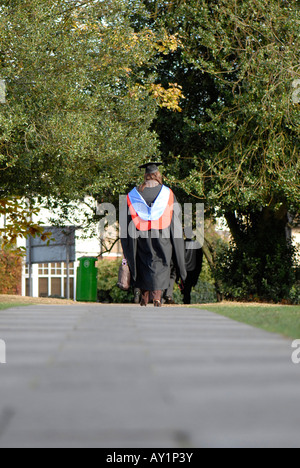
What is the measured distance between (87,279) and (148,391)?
736 inches

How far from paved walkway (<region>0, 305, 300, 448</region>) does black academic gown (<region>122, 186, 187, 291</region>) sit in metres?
6.27

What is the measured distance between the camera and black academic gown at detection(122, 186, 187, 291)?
11195 millimetres

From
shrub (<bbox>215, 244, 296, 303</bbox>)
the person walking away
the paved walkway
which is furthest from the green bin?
the paved walkway

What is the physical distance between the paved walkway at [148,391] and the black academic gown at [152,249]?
6.27 m

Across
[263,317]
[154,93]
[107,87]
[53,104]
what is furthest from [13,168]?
[263,317]

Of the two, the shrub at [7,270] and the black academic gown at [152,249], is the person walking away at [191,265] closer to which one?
the black academic gown at [152,249]

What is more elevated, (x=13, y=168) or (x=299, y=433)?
(x=13, y=168)

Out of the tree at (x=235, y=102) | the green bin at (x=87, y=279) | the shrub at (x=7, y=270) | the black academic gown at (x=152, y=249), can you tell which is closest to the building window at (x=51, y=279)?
the shrub at (x=7, y=270)

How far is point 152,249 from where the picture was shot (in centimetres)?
1124

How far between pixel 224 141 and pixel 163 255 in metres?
5.88

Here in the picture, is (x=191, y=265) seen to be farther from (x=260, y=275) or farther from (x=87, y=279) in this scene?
(x=87, y=279)

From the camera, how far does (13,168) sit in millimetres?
14273

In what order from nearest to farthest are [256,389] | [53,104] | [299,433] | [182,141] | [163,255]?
[299,433] < [256,389] < [163,255] < [53,104] < [182,141]

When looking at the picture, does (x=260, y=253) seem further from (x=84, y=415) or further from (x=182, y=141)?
(x=84, y=415)
